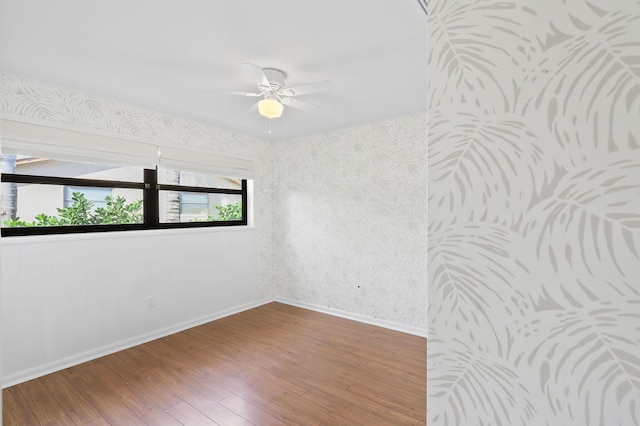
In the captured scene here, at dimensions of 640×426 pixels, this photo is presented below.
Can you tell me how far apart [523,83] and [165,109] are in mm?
3242

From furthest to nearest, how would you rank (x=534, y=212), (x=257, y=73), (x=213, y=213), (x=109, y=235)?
(x=213, y=213), (x=109, y=235), (x=257, y=73), (x=534, y=212)

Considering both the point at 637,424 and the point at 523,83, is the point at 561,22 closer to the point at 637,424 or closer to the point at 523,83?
the point at 523,83

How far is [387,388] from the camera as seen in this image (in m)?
2.26

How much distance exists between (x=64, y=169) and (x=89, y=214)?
1.44 ft

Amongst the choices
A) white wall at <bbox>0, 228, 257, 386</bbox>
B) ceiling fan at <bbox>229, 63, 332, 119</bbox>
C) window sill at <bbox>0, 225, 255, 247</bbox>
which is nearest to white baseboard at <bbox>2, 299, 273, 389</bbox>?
white wall at <bbox>0, 228, 257, 386</bbox>

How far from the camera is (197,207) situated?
12.2ft

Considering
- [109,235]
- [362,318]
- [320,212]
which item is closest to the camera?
[109,235]

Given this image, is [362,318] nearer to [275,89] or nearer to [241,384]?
[241,384]

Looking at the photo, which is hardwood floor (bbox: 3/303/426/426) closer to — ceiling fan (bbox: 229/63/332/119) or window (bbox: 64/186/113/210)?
window (bbox: 64/186/113/210)

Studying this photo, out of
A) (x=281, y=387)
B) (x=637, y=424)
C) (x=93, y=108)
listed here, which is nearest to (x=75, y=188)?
(x=93, y=108)

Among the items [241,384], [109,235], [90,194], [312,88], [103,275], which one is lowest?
[241,384]

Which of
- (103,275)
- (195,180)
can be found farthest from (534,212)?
(195,180)

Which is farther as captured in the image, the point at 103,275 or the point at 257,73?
the point at 103,275

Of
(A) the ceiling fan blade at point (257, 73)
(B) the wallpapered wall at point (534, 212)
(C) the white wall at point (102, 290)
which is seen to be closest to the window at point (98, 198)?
(C) the white wall at point (102, 290)
